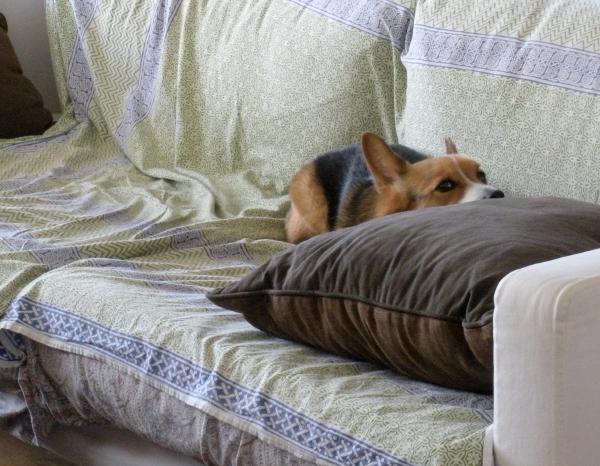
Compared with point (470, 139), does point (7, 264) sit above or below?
below

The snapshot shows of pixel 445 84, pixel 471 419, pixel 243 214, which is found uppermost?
pixel 445 84

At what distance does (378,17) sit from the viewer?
7.18ft

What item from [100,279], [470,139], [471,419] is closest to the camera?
[471,419]

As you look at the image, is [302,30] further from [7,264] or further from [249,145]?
[7,264]

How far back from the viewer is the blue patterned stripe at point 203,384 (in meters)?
1.26

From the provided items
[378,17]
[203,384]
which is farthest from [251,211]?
[203,384]

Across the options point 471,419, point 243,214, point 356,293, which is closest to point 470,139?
point 243,214

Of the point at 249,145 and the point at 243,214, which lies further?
the point at 249,145

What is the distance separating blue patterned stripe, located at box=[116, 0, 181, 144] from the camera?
2.67 meters

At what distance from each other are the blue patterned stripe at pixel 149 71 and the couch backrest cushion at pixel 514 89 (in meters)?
0.81

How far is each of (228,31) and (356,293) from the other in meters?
1.31

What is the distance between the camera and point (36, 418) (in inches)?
72.2

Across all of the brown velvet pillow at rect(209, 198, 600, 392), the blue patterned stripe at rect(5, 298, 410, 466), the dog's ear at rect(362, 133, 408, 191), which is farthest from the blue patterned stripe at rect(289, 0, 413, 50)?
the blue patterned stripe at rect(5, 298, 410, 466)

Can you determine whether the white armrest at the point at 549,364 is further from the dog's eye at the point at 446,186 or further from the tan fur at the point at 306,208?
the tan fur at the point at 306,208
